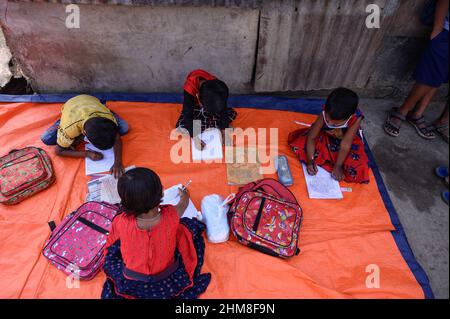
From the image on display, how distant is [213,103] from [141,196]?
3.39 feet

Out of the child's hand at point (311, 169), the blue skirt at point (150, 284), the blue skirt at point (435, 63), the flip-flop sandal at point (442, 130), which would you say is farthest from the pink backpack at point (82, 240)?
the flip-flop sandal at point (442, 130)

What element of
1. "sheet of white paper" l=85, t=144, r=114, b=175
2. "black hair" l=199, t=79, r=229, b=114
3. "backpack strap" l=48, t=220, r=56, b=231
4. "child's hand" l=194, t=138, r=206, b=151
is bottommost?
"backpack strap" l=48, t=220, r=56, b=231

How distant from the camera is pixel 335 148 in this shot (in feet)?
8.74

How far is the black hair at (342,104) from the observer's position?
7.29 feet

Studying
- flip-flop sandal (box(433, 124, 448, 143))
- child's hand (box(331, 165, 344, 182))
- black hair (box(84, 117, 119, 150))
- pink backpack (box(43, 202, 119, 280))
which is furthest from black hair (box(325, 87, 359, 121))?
pink backpack (box(43, 202, 119, 280))

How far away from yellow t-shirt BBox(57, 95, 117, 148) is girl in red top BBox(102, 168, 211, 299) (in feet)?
3.17

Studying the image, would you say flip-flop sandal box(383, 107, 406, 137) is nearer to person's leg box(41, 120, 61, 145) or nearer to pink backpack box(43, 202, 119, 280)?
pink backpack box(43, 202, 119, 280)

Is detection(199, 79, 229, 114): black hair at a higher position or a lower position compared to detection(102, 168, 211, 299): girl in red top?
higher

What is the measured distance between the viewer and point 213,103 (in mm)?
2318

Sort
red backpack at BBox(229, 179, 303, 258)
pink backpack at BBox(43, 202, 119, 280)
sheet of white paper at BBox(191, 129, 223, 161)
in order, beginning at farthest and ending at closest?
sheet of white paper at BBox(191, 129, 223, 161)
red backpack at BBox(229, 179, 303, 258)
pink backpack at BBox(43, 202, 119, 280)

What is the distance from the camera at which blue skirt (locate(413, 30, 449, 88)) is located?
2721mm

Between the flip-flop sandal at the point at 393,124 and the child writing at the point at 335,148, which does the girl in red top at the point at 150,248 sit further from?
the flip-flop sandal at the point at 393,124

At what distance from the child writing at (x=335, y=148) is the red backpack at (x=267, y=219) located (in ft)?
1.51

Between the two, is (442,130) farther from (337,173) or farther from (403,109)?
(337,173)
